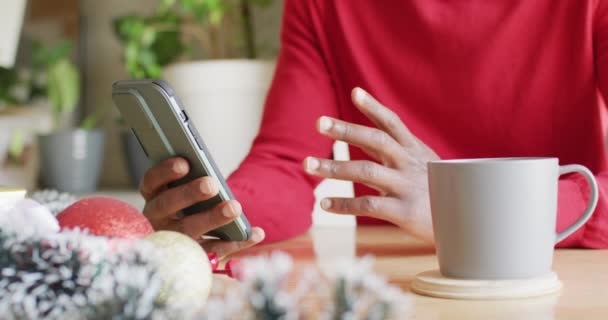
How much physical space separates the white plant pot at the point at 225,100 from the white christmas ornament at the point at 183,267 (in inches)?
76.5

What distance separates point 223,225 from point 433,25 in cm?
61

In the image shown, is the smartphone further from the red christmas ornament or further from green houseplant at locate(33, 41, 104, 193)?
green houseplant at locate(33, 41, 104, 193)

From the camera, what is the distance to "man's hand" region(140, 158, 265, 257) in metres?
0.87

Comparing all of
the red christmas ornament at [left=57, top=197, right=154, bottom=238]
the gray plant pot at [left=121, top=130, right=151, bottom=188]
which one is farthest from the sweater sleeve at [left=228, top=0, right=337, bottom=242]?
the gray plant pot at [left=121, top=130, right=151, bottom=188]

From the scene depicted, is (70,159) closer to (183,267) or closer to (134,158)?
(134,158)

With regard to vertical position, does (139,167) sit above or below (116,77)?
below

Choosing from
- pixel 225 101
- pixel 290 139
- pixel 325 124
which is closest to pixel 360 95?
pixel 325 124

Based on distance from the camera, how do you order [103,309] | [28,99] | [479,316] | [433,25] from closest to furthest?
[103,309], [479,316], [433,25], [28,99]

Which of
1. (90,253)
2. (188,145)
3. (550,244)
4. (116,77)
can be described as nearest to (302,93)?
(188,145)

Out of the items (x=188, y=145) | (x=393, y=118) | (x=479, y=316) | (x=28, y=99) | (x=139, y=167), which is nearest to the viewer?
(x=479, y=316)

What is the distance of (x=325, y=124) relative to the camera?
89 centimetres

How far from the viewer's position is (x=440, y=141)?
137 cm

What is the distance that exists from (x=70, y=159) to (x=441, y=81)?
1796 mm

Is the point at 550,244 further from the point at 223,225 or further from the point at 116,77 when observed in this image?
the point at 116,77
